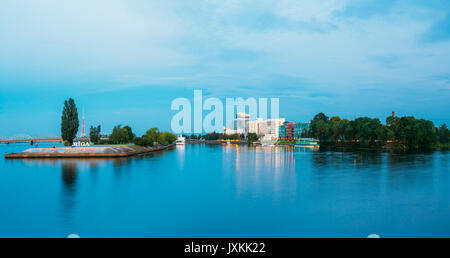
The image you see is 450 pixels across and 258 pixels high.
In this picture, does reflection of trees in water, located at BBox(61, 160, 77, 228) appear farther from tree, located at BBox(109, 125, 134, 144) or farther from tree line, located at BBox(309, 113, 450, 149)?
tree line, located at BBox(309, 113, 450, 149)

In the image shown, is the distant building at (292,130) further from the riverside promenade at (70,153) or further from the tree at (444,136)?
the riverside promenade at (70,153)

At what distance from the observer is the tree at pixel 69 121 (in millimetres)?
34331

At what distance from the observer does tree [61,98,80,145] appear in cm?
3433

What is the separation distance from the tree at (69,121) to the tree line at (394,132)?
132ft

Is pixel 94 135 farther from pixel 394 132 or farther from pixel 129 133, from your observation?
pixel 394 132

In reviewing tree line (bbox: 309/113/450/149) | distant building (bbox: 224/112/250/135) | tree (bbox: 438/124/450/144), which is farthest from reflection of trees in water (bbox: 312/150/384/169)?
distant building (bbox: 224/112/250/135)

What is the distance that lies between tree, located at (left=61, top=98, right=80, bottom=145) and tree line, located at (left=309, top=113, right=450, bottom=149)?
40.4m

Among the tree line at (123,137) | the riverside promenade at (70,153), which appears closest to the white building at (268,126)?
the tree line at (123,137)

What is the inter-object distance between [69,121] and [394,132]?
1683 inches

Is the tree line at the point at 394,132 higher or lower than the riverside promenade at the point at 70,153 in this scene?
higher

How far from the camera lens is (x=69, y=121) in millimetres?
34625

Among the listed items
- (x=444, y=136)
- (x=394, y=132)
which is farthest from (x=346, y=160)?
(x=444, y=136)
